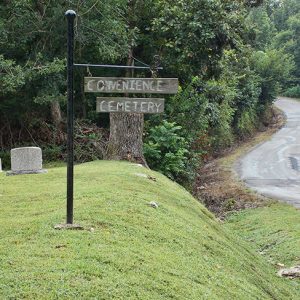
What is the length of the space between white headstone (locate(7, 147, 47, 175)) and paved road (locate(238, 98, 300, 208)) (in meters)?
8.22

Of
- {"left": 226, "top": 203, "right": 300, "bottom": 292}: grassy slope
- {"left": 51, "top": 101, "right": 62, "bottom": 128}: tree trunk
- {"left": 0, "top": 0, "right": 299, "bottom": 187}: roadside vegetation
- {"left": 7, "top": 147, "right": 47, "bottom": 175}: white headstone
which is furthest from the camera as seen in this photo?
{"left": 51, "top": 101, "right": 62, "bottom": 128}: tree trunk

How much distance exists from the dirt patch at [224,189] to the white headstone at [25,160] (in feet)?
20.9

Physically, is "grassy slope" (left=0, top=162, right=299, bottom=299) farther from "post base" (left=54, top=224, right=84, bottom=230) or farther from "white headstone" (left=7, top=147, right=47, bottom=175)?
"white headstone" (left=7, top=147, right=47, bottom=175)

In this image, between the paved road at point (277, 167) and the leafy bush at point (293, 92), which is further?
the leafy bush at point (293, 92)

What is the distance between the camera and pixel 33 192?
8.67 metres

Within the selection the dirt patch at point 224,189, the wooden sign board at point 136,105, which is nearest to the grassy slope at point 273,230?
the dirt patch at point 224,189

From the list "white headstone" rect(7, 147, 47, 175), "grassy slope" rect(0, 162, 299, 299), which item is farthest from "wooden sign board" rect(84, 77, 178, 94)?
"white headstone" rect(7, 147, 47, 175)

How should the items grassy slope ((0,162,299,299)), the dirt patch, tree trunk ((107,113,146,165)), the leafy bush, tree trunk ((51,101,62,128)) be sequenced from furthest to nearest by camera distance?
the leafy bush → tree trunk ((51,101,62,128)) → the dirt patch → tree trunk ((107,113,146,165)) → grassy slope ((0,162,299,299))

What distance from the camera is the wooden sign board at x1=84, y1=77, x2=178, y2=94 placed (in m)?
8.05

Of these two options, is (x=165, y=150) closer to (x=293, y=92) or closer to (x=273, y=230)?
(x=273, y=230)

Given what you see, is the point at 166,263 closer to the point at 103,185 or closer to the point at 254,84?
the point at 103,185

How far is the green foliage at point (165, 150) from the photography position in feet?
50.6

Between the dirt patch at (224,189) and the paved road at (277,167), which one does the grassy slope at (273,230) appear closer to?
the dirt patch at (224,189)

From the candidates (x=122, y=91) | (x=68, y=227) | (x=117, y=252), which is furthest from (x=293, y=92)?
(x=117, y=252)
